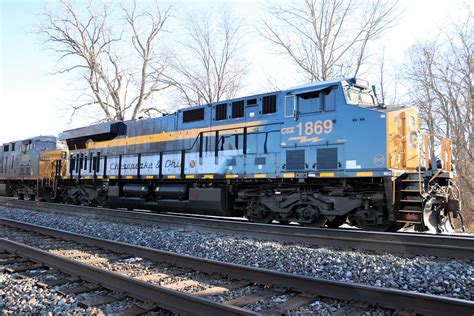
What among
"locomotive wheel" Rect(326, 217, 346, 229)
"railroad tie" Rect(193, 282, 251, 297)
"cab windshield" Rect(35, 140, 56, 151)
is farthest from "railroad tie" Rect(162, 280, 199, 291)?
"cab windshield" Rect(35, 140, 56, 151)

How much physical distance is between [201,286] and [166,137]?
914 centimetres

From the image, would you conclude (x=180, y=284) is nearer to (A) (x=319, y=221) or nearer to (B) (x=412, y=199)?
(A) (x=319, y=221)

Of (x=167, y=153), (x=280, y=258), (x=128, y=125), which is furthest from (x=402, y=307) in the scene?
(x=128, y=125)

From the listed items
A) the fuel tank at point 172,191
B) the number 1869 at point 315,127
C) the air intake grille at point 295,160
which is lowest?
the fuel tank at point 172,191

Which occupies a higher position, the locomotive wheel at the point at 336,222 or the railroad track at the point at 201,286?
the locomotive wheel at the point at 336,222

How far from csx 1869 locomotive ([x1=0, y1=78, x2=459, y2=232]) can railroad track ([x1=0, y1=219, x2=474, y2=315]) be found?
173 inches

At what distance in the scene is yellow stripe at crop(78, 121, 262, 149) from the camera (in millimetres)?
11081

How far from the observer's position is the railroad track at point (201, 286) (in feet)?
11.8

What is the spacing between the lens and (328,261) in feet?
19.0

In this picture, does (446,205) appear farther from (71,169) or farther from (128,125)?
(71,169)

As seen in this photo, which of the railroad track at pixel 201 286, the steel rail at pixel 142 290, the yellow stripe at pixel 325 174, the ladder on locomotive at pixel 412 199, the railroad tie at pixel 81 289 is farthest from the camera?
the yellow stripe at pixel 325 174

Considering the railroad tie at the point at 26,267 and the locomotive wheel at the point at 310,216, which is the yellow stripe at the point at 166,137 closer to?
the locomotive wheel at the point at 310,216

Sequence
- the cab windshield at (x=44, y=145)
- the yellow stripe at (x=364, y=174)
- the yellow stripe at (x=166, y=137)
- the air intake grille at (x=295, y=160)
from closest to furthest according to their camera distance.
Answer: the yellow stripe at (x=364, y=174), the air intake grille at (x=295, y=160), the yellow stripe at (x=166, y=137), the cab windshield at (x=44, y=145)

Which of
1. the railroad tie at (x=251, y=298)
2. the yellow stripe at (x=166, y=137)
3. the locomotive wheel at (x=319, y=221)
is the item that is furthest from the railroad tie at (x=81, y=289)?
the yellow stripe at (x=166, y=137)
